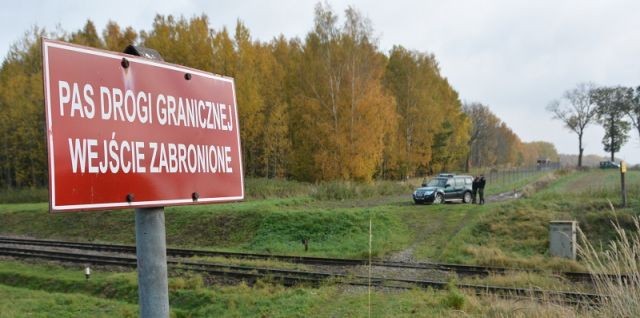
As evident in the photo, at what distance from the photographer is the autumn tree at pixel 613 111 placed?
7259 centimetres

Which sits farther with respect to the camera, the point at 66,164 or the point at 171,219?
the point at 171,219

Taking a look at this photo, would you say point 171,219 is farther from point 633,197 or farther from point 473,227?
point 633,197

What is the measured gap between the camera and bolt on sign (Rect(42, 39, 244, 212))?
175 cm

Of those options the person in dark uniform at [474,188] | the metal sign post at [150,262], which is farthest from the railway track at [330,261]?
the person in dark uniform at [474,188]

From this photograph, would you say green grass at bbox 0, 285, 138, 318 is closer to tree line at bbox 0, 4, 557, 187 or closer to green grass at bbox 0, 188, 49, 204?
tree line at bbox 0, 4, 557, 187

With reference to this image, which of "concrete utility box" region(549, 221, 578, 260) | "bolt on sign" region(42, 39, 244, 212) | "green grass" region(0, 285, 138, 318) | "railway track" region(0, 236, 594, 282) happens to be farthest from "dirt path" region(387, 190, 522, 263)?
"bolt on sign" region(42, 39, 244, 212)

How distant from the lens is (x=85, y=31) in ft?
163

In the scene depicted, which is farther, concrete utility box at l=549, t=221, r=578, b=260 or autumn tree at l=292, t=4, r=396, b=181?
autumn tree at l=292, t=4, r=396, b=181

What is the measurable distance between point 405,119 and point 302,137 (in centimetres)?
1439

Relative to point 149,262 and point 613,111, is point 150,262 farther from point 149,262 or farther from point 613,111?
point 613,111

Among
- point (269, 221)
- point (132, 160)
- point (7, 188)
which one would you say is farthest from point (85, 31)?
point (132, 160)

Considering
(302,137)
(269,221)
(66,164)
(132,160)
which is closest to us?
(66,164)

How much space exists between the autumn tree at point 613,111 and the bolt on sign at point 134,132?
271 ft

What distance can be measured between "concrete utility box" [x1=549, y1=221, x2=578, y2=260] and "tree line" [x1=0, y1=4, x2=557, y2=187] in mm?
20846
